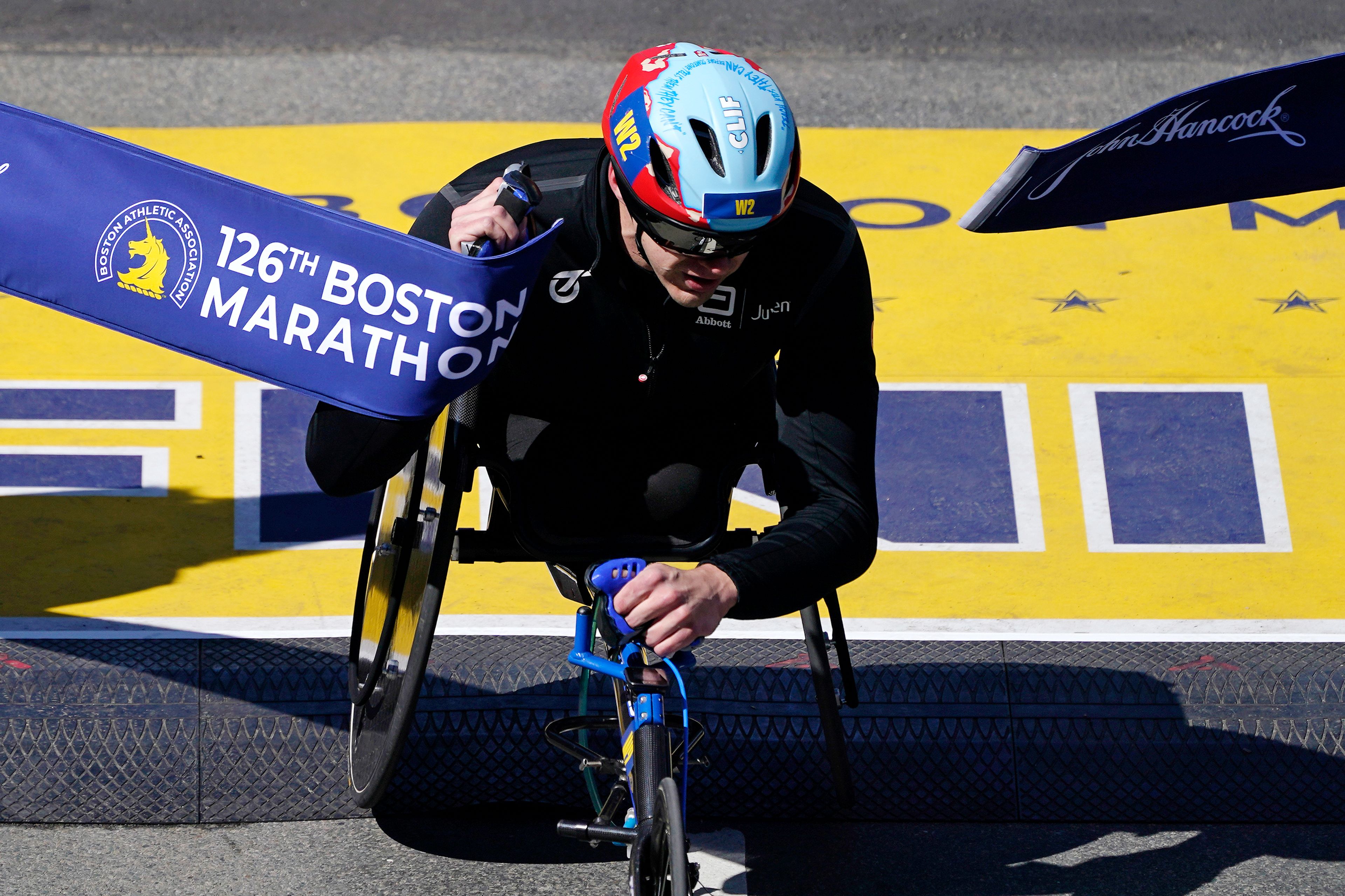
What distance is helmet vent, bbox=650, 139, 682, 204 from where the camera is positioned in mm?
2943

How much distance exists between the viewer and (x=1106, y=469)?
6102 mm

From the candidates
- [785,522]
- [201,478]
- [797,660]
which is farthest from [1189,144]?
[201,478]

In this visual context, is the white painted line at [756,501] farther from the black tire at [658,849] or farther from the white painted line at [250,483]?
the black tire at [658,849]

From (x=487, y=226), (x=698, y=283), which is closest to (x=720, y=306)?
(x=698, y=283)

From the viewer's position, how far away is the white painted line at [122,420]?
241 inches

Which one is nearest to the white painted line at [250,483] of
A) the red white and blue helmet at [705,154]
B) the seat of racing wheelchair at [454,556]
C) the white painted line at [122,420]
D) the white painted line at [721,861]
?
the white painted line at [122,420]

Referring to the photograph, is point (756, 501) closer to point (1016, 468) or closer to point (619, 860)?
point (1016, 468)

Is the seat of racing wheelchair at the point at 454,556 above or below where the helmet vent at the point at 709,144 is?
below

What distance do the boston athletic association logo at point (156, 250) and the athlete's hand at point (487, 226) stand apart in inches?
20.4

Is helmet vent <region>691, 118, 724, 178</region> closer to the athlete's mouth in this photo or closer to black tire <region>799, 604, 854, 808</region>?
the athlete's mouth

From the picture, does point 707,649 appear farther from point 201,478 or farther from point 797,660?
point 201,478

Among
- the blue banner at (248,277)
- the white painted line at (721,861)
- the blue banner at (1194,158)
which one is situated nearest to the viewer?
the blue banner at (248,277)

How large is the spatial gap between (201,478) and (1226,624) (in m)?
4.08

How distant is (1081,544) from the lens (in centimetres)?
578
